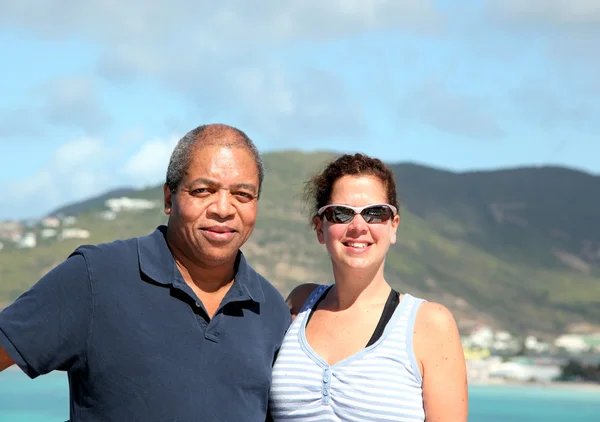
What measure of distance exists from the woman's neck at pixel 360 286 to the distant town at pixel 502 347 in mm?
75924

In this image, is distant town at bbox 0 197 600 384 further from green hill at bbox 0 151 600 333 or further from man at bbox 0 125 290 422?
man at bbox 0 125 290 422

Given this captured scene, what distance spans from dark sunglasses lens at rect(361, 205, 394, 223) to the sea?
45.4 meters

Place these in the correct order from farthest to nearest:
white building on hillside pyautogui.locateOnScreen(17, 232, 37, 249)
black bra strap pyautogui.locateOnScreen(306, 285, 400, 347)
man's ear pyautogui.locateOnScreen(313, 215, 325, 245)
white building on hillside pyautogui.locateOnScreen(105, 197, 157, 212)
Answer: white building on hillside pyautogui.locateOnScreen(105, 197, 157, 212), white building on hillside pyautogui.locateOnScreen(17, 232, 37, 249), man's ear pyautogui.locateOnScreen(313, 215, 325, 245), black bra strap pyautogui.locateOnScreen(306, 285, 400, 347)

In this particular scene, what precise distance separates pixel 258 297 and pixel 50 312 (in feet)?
2.62

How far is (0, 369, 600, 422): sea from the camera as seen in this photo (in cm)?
5359

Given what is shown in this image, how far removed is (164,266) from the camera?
329 cm

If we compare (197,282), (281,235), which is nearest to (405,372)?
(197,282)

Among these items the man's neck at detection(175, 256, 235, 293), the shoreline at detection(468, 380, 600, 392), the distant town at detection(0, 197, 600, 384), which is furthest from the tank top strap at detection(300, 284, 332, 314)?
the distant town at detection(0, 197, 600, 384)

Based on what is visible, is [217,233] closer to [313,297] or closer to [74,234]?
[313,297]

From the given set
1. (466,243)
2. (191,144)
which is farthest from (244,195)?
(466,243)

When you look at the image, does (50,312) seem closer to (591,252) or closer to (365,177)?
(365,177)

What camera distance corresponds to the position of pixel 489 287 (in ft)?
418

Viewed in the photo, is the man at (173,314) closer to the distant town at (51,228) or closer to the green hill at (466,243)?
the green hill at (466,243)

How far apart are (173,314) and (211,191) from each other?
1.45 ft
